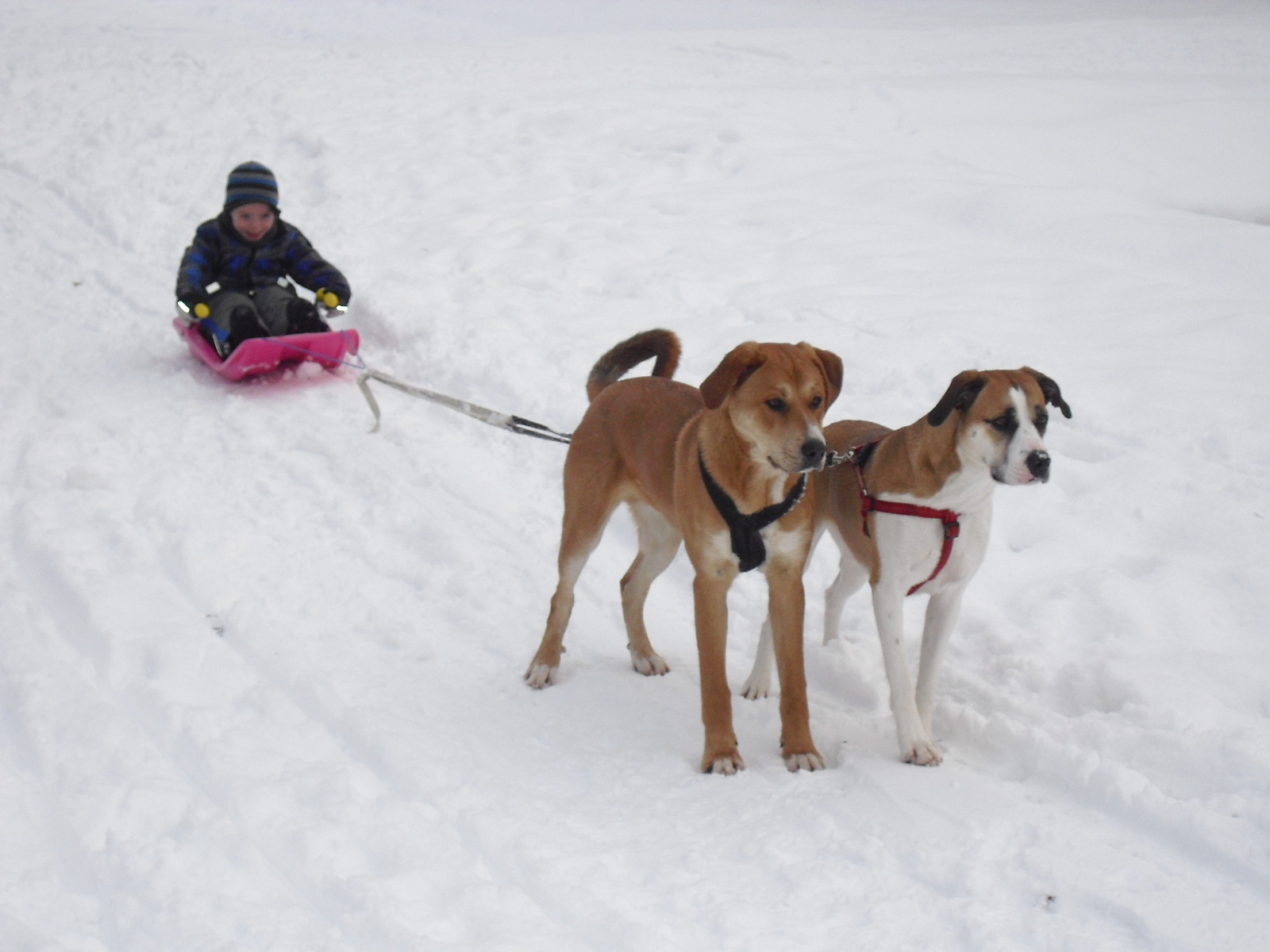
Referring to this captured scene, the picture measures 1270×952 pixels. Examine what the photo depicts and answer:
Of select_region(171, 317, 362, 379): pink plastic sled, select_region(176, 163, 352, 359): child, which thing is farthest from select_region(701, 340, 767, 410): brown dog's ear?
select_region(176, 163, 352, 359): child

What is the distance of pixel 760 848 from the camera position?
3262mm

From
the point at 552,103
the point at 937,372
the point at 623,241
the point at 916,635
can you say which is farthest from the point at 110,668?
the point at 552,103

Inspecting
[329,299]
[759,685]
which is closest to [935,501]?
[759,685]

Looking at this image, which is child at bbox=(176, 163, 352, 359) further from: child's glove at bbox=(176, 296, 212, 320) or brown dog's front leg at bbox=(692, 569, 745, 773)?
brown dog's front leg at bbox=(692, 569, 745, 773)

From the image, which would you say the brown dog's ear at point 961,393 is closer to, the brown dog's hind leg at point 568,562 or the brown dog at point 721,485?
the brown dog at point 721,485

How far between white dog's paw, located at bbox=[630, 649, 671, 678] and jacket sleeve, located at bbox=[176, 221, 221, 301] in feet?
14.9

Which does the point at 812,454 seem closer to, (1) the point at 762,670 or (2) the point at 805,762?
(2) the point at 805,762

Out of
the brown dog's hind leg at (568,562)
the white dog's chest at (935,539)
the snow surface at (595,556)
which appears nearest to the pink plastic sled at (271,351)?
the snow surface at (595,556)

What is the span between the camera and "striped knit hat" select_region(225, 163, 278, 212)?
7.70 meters

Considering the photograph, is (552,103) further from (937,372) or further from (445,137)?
(937,372)

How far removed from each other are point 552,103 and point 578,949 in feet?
40.3

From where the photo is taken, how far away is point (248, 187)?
25.3 feet

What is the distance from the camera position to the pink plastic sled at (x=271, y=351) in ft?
23.0

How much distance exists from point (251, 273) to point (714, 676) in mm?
5647
